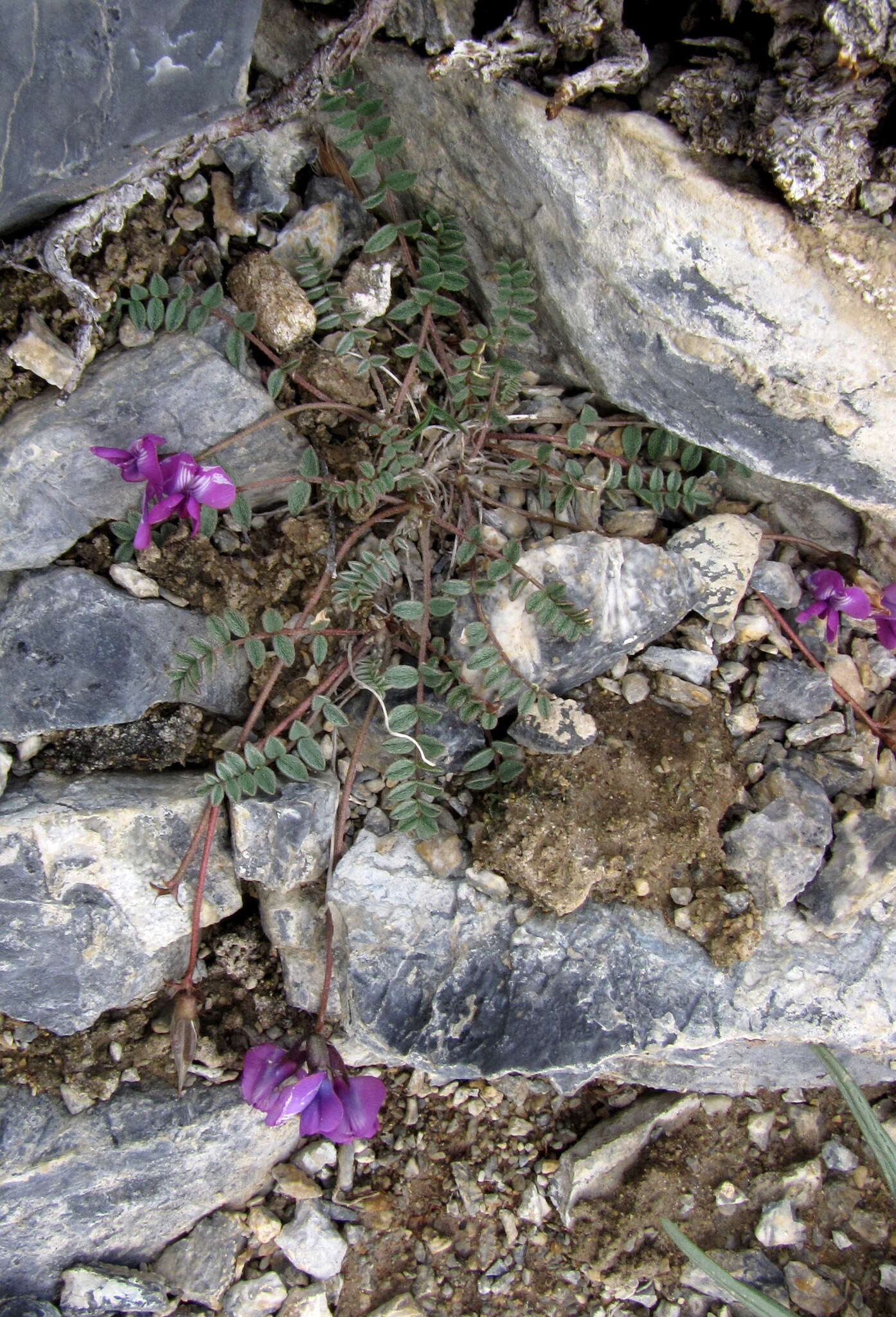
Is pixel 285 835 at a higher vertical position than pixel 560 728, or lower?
lower

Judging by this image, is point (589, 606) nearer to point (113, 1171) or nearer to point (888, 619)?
point (888, 619)

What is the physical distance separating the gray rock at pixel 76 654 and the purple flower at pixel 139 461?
427 mm

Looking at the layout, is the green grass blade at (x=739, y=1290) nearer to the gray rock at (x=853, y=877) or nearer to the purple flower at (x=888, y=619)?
the gray rock at (x=853, y=877)

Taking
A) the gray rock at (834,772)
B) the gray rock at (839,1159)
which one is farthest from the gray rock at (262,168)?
the gray rock at (839,1159)

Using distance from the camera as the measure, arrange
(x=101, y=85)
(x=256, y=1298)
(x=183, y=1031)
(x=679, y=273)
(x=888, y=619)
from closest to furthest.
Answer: (x=101, y=85) < (x=679, y=273) < (x=183, y=1031) < (x=888, y=619) < (x=256, y=1298)

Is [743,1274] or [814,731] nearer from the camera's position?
[814,731]

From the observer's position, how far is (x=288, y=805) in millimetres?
3262

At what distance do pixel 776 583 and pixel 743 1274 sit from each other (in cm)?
258

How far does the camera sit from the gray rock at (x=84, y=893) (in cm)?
316

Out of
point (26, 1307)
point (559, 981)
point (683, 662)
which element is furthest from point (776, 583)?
point (26, 1307)

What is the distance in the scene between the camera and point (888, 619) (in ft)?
11.1

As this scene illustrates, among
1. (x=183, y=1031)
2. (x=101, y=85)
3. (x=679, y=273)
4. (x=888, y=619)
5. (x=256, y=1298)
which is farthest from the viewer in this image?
(x=256, y=1298)

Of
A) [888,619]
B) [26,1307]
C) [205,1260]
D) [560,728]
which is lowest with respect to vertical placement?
[26,1307]

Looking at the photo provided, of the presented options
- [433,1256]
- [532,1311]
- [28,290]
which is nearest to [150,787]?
[28,290]
